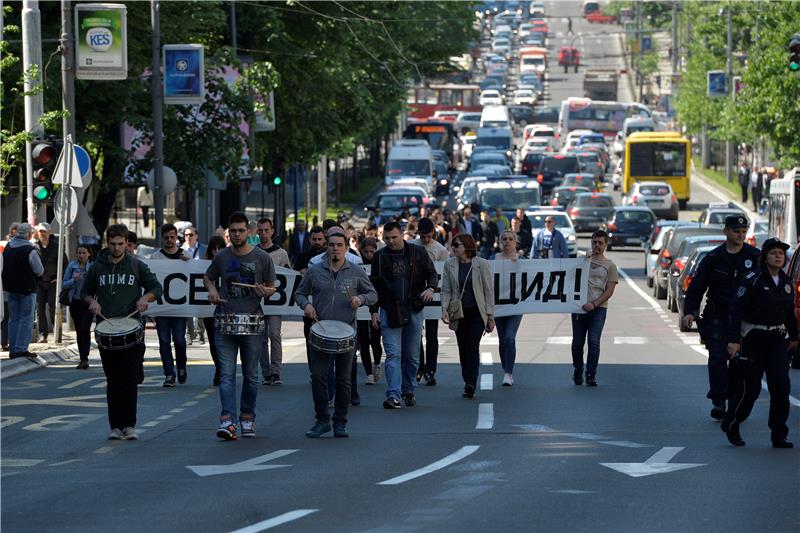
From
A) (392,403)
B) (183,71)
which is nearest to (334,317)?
(392,403)

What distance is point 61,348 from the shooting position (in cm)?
2461

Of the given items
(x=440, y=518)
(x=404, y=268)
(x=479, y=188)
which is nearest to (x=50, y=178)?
(x=404, y=268)


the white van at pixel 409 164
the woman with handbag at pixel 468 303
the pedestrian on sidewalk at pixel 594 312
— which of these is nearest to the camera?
the woman with handbag at pixel 468 303

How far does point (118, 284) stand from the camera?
15312 mm

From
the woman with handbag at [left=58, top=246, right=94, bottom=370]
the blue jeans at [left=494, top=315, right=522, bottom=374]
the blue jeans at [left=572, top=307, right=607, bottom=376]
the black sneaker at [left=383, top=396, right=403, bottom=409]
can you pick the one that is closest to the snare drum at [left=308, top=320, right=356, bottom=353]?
the black sneaker at [left=383, top=396, right=403, bottom=409]

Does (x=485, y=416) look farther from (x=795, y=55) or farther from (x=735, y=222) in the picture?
(x=795, y=55)

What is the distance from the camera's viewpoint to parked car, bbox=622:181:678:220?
65750 millimetres

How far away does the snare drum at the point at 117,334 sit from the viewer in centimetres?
1506

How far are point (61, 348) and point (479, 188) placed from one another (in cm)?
3086

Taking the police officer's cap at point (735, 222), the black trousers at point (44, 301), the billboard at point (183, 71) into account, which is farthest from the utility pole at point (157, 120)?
the police officer's cap at point (735, 222)

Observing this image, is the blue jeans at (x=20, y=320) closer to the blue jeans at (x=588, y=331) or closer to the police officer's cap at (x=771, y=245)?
the blue jeans at (x=588, y=331)

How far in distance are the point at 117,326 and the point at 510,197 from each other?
1544 inches

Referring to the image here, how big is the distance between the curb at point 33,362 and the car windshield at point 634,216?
32.1m

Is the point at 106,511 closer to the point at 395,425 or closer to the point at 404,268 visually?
the point at 395,425
